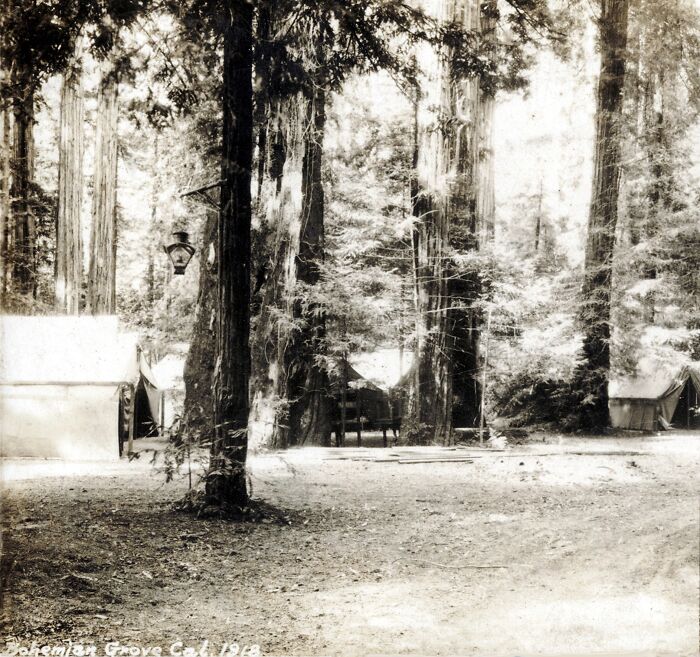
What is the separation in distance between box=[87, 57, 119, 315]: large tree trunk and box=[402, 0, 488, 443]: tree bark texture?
148cm

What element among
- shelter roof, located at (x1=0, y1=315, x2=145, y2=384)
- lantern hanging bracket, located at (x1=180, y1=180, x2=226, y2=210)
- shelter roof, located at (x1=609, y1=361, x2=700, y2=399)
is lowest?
shelter roof, located at (x1=609, y1=361, x2=700, y2=399)

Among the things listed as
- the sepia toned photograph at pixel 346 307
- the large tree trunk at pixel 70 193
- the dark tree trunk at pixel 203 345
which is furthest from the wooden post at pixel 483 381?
the large tree trunk at pixel 70 193

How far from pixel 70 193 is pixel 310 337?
1.38m

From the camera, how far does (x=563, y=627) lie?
8.68 feet

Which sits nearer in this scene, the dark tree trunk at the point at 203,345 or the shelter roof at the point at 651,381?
the shelter roof at the point at 651,381

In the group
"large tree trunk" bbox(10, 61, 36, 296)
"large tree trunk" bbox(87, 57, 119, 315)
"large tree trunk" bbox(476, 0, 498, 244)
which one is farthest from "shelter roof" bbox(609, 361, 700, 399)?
"large tree trunk" bbox(10, 61, 36, 296)

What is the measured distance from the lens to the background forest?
292cm

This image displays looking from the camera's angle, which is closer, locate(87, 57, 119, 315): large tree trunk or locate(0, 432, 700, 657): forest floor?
locate(0, 432, 700, 657): forest floor

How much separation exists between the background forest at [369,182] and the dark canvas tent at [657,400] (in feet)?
0.34

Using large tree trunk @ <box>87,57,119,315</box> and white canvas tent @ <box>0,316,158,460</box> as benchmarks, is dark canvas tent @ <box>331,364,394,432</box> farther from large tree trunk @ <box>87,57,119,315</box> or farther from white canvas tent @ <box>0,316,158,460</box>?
large tree trunk @ <box>87,57,119,315</box>

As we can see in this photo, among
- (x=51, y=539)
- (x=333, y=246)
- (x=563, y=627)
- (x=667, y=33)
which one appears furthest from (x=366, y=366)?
(x=667, y=33)

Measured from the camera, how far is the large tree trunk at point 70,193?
10.0ft

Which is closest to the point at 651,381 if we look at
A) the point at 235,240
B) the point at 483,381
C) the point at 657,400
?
the point at 657,400

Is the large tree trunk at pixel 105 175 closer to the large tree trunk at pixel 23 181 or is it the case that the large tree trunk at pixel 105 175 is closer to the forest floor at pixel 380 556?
the large tree trunk at pixel 23 181
